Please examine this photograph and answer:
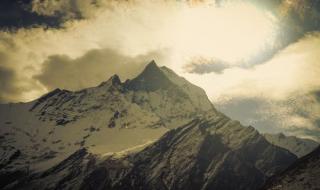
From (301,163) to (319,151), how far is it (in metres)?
10.6

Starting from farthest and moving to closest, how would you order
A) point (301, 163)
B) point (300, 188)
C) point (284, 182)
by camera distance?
point (301, 163) → point (284, 182) → point (300, 188)

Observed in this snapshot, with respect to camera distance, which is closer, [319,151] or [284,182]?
[284,182]

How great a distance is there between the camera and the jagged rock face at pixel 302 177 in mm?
161125

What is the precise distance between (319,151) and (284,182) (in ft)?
89.3

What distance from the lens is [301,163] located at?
610 feet

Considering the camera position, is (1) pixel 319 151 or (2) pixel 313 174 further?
(1) pixel 319 151

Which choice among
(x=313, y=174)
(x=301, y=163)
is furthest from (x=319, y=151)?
(x=313, y=174)

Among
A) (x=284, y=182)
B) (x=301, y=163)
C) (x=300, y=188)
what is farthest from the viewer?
(x=301, y=163)

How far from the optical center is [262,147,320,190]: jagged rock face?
16112 centimetres

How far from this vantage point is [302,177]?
168375mm

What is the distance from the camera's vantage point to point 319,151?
19038 cm

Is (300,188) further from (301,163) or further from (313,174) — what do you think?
(301,163)

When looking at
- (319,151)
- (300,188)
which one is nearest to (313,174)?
(300,188)

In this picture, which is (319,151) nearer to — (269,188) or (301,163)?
(301,163)
